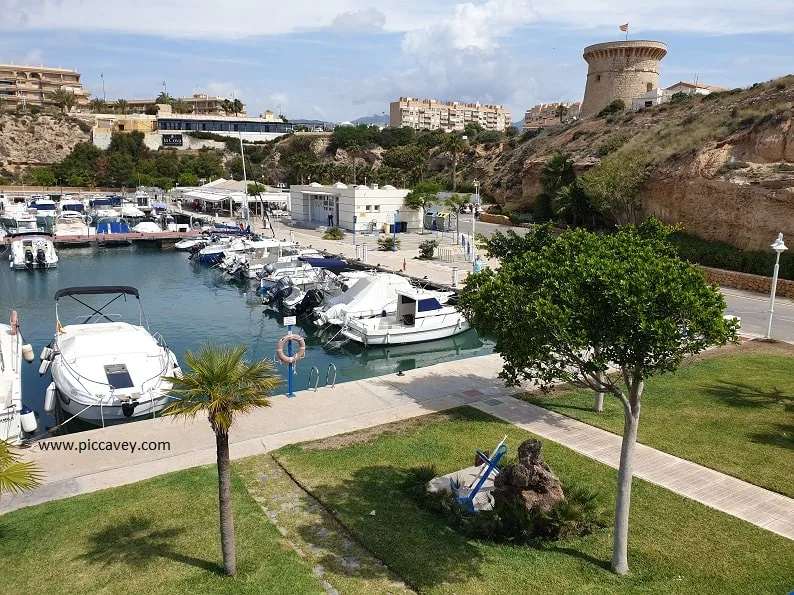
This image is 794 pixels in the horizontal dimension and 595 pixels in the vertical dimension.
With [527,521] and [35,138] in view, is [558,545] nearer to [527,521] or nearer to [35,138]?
[527,521]

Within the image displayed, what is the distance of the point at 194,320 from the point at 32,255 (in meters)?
21.1

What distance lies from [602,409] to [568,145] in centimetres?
5226

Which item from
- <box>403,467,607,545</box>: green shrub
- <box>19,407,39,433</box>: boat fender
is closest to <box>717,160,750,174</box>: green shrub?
<box>403,467,607,545</box>: green shrub

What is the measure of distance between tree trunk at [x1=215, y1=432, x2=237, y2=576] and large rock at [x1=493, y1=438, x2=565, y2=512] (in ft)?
14.8

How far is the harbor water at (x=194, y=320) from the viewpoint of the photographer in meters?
25.5

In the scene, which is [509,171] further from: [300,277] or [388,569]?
[388,569]

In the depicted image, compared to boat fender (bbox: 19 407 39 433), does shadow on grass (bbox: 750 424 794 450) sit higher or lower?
higher

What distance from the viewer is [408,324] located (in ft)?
91.8

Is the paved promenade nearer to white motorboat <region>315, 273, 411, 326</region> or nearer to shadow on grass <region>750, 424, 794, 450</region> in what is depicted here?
shadow on grass <region>750, 424, 794, 450</region>

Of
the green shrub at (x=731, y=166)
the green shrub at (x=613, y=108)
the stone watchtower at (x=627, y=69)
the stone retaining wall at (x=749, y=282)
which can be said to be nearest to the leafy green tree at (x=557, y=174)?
the green shrub at (x=731, y=166)

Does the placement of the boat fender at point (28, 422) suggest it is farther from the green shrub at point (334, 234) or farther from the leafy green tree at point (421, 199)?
the leafy green tree at point (421, 199)

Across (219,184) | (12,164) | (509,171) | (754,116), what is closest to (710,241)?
(754,116)

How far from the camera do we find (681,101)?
59719mm

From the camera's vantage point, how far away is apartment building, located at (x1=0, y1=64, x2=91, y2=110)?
476 feet
